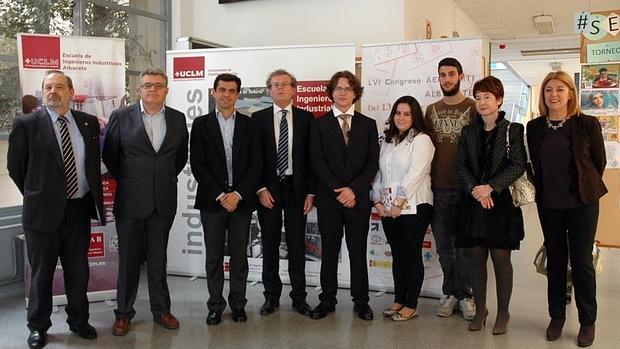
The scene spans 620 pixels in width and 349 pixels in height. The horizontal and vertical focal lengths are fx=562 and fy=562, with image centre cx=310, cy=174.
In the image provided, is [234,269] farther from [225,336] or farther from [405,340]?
[405,340]

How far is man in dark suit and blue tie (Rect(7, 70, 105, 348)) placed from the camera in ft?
10.4

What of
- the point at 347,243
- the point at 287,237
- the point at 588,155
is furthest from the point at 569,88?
the point at 287,237

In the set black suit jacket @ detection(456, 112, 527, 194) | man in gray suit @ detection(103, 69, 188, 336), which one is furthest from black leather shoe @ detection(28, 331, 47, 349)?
black suit jacket @ detection(456, 112, 527, 194)

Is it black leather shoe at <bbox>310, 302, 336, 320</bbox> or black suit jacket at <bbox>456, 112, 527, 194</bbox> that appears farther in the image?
black leather shoe at <bbox>310, 302, 336, 320</bbox>

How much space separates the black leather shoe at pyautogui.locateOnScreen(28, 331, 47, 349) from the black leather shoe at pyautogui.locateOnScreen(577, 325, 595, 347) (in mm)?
3144

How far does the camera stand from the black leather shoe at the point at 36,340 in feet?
10.7

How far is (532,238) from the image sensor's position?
274 inches

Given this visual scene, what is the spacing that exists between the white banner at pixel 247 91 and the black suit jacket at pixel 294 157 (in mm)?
743

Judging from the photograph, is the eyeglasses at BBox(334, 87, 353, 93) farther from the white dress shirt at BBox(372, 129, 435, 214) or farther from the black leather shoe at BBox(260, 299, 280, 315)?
the black leather shoe at BBox(260, 299, 280, 315)

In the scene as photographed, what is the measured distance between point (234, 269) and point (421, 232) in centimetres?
124

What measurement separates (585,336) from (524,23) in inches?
282

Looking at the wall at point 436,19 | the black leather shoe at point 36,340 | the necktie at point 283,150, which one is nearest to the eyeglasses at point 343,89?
the necktie at point 283,150

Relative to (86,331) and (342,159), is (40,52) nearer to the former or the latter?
(86,331)

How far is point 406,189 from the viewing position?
3.50 meters
